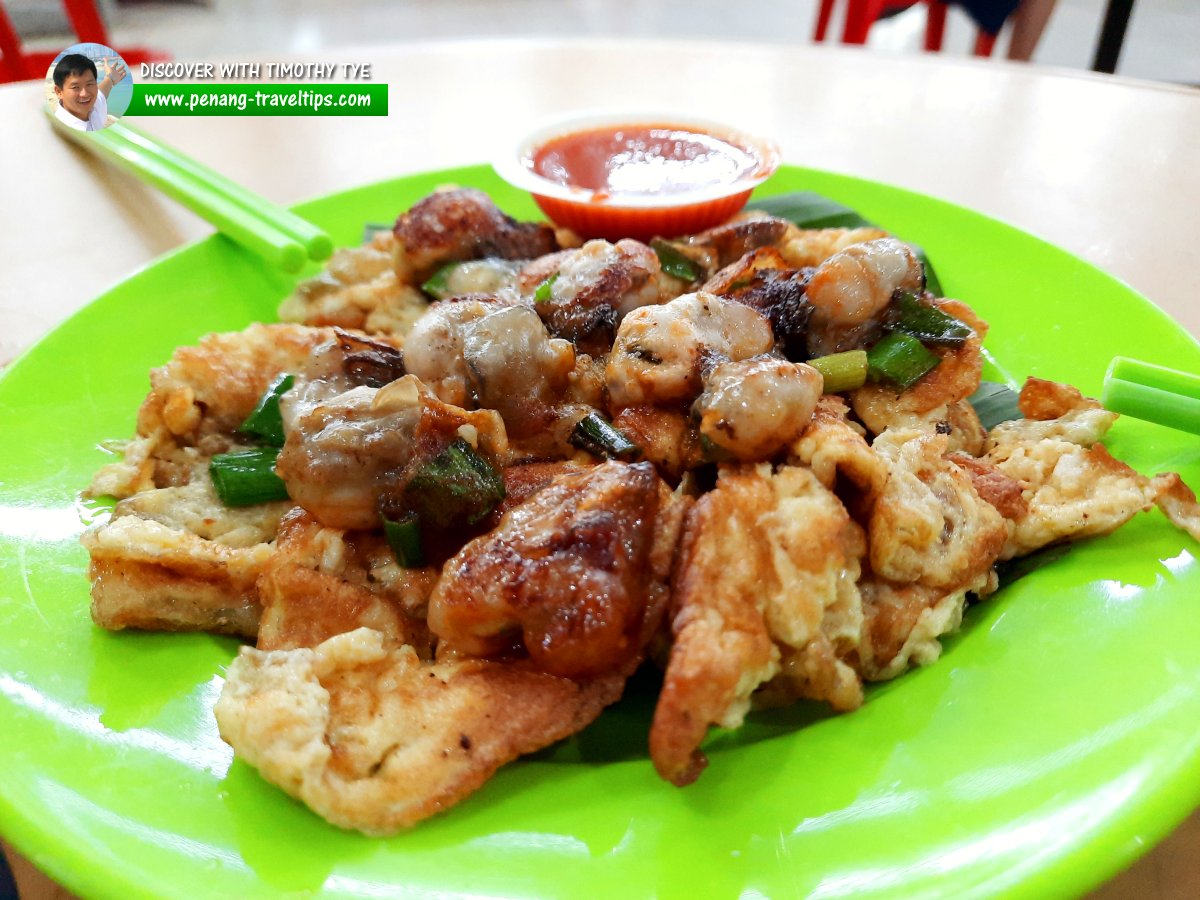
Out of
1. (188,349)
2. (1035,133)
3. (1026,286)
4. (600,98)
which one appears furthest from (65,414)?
(1035,133)

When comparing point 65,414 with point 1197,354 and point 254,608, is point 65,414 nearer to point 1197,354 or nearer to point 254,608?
point 254,608

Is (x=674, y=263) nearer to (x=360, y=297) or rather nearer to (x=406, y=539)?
(x=360, y=297)

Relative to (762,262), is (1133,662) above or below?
below

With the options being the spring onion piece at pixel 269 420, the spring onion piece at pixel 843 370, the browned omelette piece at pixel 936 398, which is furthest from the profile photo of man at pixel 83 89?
the browned omelette piece at pixel 936 398

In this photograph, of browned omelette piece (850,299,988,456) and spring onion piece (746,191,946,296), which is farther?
spring onion piece (746,191,946,296)

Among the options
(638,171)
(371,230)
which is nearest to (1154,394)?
(638,171)

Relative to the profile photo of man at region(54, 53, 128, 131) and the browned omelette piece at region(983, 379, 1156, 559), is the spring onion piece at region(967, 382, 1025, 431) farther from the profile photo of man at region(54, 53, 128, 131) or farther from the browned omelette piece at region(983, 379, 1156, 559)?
the profile photo of man at region(54, 53, 128, 131)

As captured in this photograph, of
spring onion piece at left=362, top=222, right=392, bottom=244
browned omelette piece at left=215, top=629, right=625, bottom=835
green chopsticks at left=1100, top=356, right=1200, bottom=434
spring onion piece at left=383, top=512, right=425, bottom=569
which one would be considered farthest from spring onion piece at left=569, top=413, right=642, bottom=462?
spring onion piece at left=362, top=222, right=392, bottom=244
